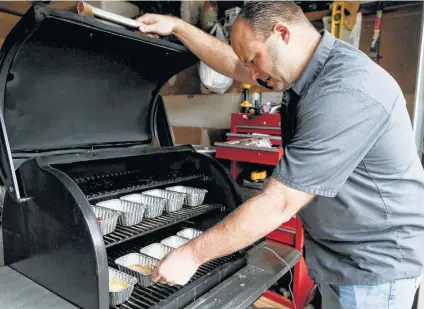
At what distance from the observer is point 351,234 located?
101cm

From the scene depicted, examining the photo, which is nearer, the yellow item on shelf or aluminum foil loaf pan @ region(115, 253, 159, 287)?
aluminum foil loaf pan @ region(115, 253, 159, 287)

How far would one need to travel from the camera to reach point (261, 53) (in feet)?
3.24

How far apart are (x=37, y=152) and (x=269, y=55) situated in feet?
2.90

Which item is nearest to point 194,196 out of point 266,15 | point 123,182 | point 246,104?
point 123,182

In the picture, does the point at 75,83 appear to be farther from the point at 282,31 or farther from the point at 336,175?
the point at 336,175

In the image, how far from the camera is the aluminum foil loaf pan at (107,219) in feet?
3.42

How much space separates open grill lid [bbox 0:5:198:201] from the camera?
954 millimetres

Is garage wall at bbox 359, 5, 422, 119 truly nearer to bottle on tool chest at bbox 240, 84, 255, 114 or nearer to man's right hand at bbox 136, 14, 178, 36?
bottle on tool chest at bbox 240, 84, 255, 114

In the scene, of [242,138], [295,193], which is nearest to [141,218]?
[295,193]

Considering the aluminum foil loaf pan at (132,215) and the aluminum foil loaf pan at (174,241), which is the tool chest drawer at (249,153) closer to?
the aluminum foil loaf pan at (174,241)

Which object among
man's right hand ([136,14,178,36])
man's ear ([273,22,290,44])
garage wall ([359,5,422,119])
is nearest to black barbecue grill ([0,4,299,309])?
man's right hand ([136,14,178,36])

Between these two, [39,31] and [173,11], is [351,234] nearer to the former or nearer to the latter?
[39,31]

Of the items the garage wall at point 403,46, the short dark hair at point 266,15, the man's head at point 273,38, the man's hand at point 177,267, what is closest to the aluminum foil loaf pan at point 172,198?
the man's hand at point 177,267

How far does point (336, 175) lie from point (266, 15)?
522mm
